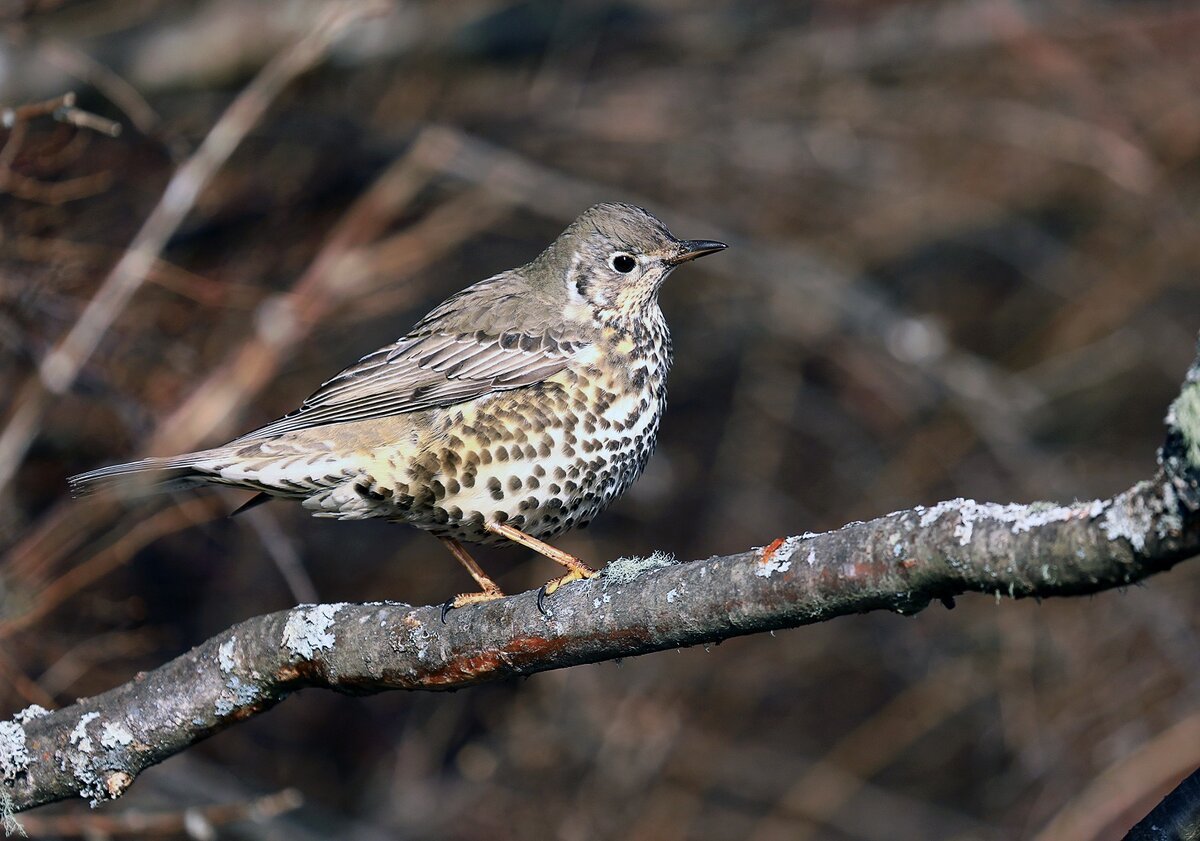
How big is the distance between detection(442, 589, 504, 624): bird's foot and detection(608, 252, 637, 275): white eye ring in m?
1.21

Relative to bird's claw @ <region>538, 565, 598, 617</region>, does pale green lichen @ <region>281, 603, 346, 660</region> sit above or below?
below

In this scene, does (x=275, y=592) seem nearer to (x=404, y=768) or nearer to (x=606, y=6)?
(x=404, y=768)

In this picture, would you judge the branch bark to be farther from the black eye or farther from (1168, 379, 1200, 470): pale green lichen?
the black eye

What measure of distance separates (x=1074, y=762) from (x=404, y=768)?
325 centimetres

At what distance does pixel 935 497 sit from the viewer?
7316 mm

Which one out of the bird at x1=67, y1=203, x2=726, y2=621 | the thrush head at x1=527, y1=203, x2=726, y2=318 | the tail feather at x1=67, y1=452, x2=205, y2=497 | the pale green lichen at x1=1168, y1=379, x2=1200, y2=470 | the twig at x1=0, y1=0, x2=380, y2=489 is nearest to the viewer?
the pale green lichen at x1=1168, y1=379, x2=1200, y2=470

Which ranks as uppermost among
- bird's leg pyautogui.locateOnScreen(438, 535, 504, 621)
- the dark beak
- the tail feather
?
the dark beak

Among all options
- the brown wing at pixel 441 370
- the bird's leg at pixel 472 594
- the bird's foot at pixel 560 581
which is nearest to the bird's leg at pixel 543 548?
the bird's foot at pixel 560 581

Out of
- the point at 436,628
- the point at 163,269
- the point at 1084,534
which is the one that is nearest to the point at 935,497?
the point at 163,269

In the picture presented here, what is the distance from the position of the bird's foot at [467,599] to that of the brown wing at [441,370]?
66 centimetres

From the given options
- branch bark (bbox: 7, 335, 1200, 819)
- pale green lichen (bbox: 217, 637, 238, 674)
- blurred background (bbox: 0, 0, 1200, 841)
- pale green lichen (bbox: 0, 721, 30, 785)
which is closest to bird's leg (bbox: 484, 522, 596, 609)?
branch bark (bbox: 7, 335, 1200, 819)

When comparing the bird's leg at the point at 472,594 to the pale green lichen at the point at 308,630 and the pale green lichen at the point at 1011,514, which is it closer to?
the pale green lichen at the point at 308,630

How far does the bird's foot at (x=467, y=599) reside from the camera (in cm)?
292

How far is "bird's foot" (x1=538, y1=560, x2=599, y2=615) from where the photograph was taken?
2.66 metres
